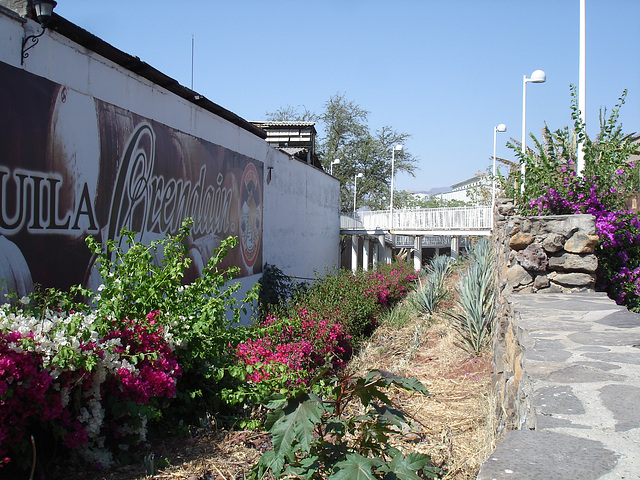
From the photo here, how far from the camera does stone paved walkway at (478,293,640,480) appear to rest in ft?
5.99

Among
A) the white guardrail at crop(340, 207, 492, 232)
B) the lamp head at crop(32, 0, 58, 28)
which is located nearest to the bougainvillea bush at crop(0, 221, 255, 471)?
the lamp head at crop(32, 0, 58, 28)

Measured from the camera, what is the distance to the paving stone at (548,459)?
178 cm

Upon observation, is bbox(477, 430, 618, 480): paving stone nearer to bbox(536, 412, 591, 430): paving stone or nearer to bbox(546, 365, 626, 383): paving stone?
bbox(536, 412, 591, 430): paving stone

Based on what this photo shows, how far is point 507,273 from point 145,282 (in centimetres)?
377

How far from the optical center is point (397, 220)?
2908 cm

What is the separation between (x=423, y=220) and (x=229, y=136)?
17.9 m

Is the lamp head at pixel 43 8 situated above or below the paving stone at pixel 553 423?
above

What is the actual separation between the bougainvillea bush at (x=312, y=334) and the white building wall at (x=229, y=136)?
2366 mm

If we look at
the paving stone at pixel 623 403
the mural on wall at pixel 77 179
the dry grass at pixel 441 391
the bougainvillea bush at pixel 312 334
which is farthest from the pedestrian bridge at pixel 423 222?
the paving stone at pixel 623 403

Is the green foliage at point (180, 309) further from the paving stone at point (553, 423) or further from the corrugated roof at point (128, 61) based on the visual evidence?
the corrugated roof at point (128, 61)

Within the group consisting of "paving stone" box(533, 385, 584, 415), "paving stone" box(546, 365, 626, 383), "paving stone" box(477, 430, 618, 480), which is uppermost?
"paving stone" box(546, 365, 626, 383)

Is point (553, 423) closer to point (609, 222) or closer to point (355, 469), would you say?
point (355, 469)

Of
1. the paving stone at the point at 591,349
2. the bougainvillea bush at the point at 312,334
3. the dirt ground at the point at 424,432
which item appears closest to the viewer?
the paving stone at the point at 591,349

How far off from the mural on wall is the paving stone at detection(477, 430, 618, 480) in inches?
186
